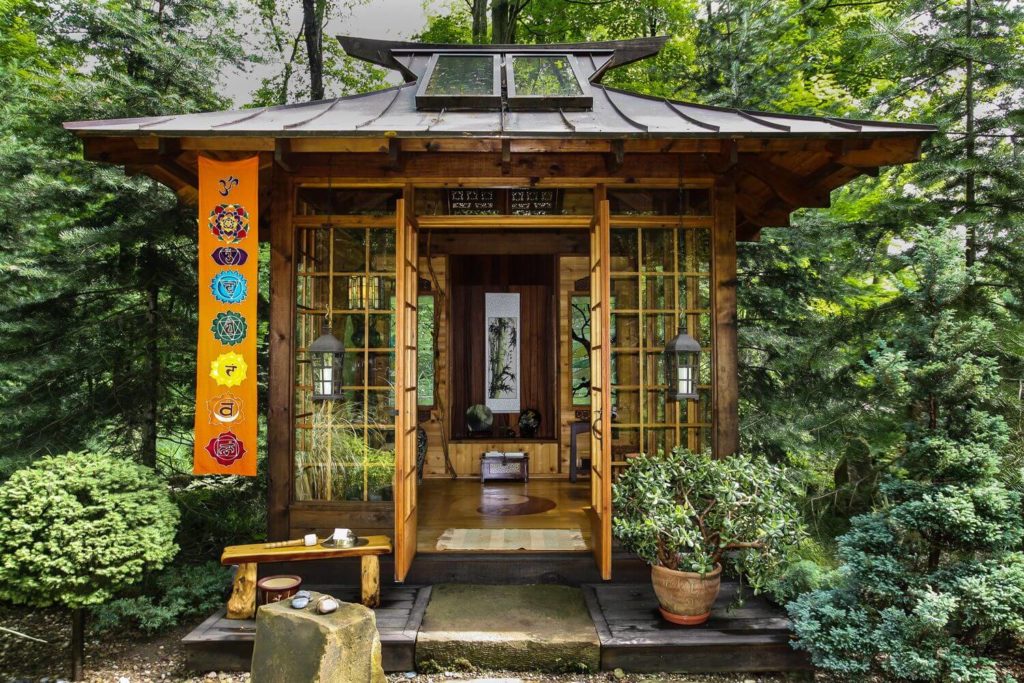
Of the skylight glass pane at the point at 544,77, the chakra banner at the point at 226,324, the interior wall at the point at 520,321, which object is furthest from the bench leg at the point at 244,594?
the interior wall at the point at 520,321

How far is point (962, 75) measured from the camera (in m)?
5.04

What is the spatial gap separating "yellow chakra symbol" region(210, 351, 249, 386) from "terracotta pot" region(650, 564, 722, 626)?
2.82 m

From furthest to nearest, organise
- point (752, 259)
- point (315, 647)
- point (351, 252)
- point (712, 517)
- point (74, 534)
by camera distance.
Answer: point (752, 259), point (351, 252), point (712, 517), point (74, 534), point (315, 647)

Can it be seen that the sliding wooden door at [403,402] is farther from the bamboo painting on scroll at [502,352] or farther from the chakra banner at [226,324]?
the bamboo painting on scroll at [502,352]

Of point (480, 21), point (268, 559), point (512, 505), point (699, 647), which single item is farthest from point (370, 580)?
point (480, 21)

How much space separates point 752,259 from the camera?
265 inches

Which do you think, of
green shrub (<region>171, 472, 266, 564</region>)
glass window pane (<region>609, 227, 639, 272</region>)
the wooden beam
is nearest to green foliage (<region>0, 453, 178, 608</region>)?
green shrub (<region>171, 472, 266, 564</region>)

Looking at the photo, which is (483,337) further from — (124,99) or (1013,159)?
(1013,159)

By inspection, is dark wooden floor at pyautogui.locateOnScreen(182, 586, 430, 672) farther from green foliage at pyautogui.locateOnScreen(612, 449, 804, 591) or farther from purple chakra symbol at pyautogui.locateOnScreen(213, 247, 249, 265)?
purple chakra symbol at pyautogui.locateOnScreen(213, 247, 249, 265)

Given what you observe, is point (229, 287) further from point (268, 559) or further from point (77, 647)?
point (77, 647)

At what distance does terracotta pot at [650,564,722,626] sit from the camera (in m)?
3.59

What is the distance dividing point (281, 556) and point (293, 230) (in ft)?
7.03

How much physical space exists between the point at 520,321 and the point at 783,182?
4501mm

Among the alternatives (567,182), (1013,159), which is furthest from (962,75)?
(567,182)
